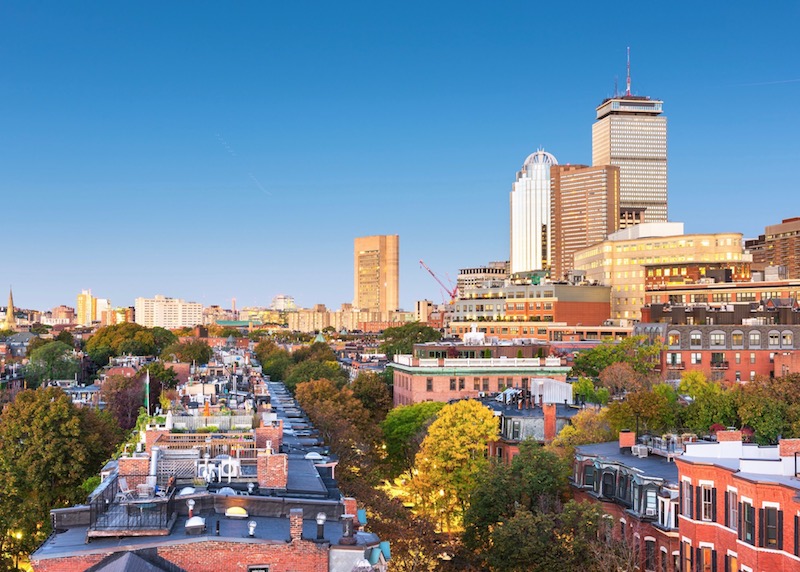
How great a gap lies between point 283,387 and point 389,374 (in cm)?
1597

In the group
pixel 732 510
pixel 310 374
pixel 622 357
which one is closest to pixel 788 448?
pixel 732 510

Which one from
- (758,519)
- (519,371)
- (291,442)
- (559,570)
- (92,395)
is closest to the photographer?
(758,519)

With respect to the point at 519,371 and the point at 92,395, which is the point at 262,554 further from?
the point at 92,395

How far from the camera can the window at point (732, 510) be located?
1729 inches

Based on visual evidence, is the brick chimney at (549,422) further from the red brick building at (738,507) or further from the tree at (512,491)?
the red brick building at (738,507)

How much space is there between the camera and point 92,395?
424ft

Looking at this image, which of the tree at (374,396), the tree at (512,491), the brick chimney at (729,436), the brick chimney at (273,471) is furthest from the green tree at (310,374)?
the brick chimney at (273,471)

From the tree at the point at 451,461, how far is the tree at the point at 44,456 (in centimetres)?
2163

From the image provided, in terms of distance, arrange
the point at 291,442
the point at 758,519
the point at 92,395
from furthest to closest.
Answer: the point at 92,395 < the point at 291,442 < the point at 758,519

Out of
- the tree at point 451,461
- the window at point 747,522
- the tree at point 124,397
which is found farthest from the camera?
the tree at point 124,397

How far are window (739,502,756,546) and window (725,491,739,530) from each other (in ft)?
1.88

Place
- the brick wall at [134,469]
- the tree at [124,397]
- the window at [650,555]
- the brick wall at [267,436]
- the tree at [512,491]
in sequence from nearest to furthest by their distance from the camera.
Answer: the brick wall at [134,469] < the brick wall at [267,436] < the window at [650,555] < the tree at [512,491] < the tree at [124,397]

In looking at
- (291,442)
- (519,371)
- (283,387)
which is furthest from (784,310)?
(291,442)

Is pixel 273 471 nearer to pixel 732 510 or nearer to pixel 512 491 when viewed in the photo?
pixel 512 491
